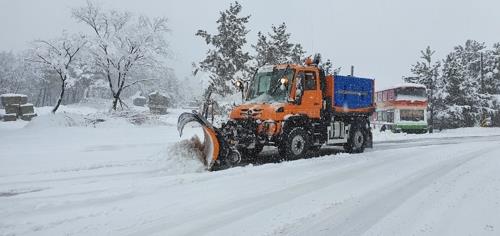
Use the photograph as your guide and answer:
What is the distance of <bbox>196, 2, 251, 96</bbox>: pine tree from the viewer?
1252 inches

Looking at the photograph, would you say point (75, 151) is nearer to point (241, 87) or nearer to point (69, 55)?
point (241, 87)

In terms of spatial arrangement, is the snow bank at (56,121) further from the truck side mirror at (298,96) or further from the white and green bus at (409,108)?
the white and green bus at (409,108)

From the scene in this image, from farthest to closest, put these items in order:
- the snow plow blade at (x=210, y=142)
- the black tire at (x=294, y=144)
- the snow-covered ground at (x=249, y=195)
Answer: the black tire at (x=294, y=144) → the snow plow blade at (x=210, y=142) → the snow-covered ground at (x=249, y=195)

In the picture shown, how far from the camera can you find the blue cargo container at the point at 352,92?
14.8 metres

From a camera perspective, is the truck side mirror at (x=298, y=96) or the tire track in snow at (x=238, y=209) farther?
the truck side mirror at (x=298, y=96)

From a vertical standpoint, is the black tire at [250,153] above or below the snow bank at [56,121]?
below

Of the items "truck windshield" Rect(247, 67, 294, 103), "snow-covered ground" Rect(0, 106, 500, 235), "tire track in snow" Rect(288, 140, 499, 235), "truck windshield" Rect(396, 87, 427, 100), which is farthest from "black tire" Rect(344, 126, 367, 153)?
"truck windshield" Rect(396, 87, 427, 100)

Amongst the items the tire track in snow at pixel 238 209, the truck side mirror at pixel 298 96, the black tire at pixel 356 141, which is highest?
the truck side mirror at pixel 298 96

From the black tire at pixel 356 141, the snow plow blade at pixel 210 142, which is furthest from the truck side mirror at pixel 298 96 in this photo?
the black tire at pixel 356 141

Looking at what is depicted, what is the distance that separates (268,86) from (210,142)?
10.4 ft

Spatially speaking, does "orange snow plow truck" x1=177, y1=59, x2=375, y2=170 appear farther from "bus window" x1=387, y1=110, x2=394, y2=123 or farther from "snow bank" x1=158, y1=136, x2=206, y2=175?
"bus window" x1=387, y1=110, x2=394, y2=123

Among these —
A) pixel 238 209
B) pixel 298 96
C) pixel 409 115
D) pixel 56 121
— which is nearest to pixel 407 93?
pixel 409 115

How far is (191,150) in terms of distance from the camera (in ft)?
36.8

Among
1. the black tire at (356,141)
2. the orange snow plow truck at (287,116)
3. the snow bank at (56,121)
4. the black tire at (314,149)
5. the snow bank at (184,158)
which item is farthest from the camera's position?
the snow bank at (56,121)
